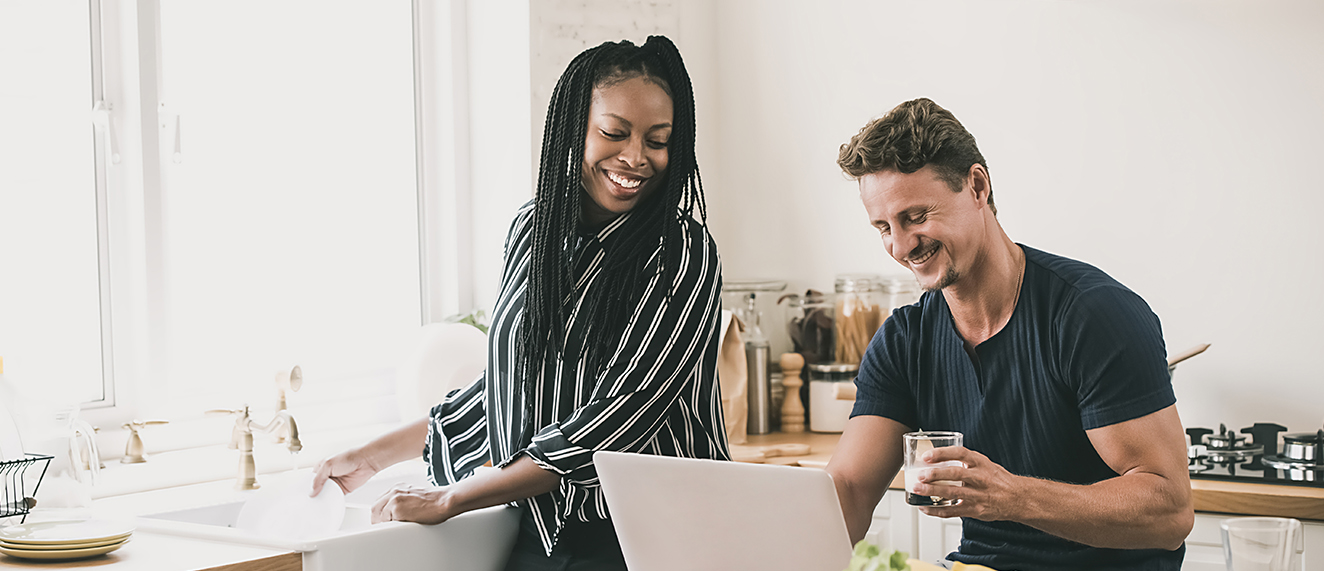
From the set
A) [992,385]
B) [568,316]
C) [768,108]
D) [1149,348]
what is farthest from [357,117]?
[1149,348]

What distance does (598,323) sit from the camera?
1.66 metres

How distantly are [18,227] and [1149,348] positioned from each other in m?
1.96

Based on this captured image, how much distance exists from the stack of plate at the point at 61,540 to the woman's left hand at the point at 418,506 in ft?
1.11

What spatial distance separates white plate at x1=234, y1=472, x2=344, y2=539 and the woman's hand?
0.05 ft

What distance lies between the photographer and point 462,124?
9.56ft

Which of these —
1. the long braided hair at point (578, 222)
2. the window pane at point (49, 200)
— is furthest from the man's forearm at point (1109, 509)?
the window pane at point (49, 200)

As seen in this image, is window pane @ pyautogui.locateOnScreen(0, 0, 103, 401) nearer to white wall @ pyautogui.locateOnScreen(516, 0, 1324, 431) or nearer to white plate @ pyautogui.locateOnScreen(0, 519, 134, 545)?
white plate @ pyautogui.locateOnScreen(0, 519, 134, 545)

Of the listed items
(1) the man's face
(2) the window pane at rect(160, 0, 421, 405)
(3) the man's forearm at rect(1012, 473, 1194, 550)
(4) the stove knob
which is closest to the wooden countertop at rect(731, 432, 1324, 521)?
(4) the stove knob

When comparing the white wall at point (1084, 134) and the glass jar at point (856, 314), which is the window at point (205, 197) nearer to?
the white wall at point (1084, 134)

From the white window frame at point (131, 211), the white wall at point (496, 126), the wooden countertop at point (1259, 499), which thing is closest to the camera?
the wooden countertop at point (1259, 499)

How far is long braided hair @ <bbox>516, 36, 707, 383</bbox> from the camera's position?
1.66 m

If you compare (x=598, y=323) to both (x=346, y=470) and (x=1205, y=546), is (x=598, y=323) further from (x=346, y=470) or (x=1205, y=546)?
(x=1205, y=546)

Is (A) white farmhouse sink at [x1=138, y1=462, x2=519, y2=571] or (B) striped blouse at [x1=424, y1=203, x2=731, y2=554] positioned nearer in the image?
(A) white farmhouse sink at [x1=138, y1=462, x2=519, y2=571]

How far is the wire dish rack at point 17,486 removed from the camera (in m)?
1.59
